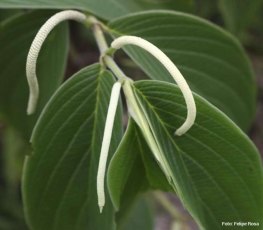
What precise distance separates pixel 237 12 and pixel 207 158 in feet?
1.51

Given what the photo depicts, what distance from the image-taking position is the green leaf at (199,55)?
0.75 meters

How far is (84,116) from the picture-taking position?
0.70 metres

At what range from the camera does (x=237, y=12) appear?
1038mm

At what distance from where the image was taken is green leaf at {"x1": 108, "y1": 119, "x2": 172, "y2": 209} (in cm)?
61

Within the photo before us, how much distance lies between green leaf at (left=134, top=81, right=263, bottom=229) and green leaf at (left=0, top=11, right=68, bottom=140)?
201 mm

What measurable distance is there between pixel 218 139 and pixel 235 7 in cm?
46

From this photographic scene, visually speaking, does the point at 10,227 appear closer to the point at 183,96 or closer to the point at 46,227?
the point at 46,227

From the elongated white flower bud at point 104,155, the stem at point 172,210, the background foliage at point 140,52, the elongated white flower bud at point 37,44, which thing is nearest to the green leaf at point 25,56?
the background foliage at point 140,52

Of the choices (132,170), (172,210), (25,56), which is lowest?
(172,210)

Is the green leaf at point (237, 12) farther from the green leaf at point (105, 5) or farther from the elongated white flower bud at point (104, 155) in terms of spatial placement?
the elongated white flower bud at point (104, 155)

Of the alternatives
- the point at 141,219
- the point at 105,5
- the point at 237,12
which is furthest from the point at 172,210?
the point at 105,5

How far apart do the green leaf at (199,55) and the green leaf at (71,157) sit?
0.06 metres

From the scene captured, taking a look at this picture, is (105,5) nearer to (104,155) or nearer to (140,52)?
(140,52)

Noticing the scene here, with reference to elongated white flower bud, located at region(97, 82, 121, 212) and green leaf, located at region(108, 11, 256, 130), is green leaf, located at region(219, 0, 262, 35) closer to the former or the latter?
green leaf, located at region(108, 11, 256, 130)
